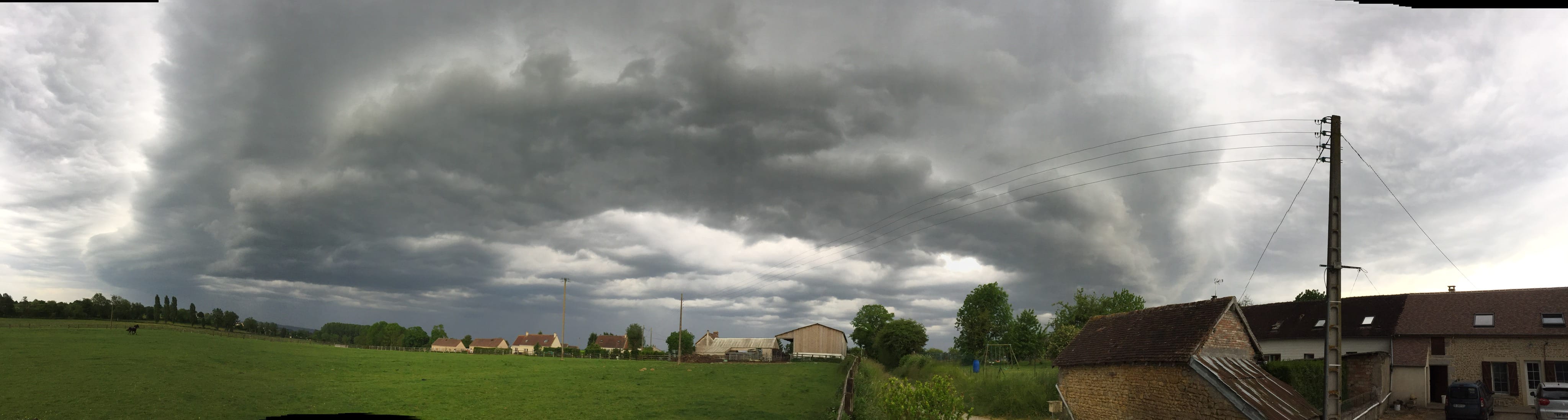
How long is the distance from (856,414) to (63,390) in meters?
28.8


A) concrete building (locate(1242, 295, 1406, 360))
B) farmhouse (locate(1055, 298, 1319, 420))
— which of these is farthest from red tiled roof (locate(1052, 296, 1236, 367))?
concrete building (locate(1242, 295, 1406, 360))

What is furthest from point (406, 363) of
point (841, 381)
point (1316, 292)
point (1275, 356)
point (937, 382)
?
point (1316, 292)

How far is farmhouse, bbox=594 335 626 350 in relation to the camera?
141 metres

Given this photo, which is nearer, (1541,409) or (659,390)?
(1541,409)

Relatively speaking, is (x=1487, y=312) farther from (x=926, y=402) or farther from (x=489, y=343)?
(x=489, y=343)

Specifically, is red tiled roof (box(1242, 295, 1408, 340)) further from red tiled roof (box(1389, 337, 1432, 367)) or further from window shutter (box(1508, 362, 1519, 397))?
window shutter (box(1508, 362, 1519, 397))

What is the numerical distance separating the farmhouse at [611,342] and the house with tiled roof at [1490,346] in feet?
394

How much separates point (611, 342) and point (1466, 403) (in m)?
133

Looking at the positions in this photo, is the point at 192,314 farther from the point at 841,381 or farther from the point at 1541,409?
the point at 1541,409

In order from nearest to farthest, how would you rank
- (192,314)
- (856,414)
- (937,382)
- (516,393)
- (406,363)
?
1. (937,382)
2. (856,414)
3. (516,393)
4. (406,363)
5. (192,314)

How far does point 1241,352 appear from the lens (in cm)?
2550

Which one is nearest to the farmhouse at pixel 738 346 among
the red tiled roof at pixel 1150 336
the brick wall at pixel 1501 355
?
the red tiled roof at pixel 1150 336

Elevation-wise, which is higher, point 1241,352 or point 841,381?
point 1241,352

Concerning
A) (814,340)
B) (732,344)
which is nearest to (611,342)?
(732,344)
